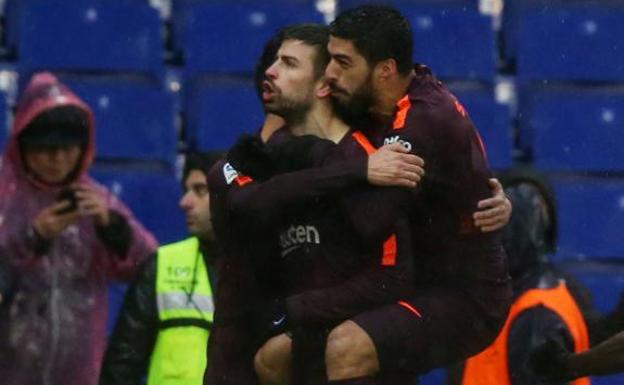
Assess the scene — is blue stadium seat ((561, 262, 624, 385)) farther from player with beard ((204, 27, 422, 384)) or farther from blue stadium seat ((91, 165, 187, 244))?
player with beard ((204, 27, 422, 384))

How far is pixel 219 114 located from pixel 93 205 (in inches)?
75.6

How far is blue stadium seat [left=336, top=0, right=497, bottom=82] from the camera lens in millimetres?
9438

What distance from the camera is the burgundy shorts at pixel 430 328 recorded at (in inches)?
218

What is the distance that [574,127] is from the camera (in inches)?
373

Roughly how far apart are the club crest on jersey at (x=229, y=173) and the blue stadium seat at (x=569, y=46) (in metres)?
3.83

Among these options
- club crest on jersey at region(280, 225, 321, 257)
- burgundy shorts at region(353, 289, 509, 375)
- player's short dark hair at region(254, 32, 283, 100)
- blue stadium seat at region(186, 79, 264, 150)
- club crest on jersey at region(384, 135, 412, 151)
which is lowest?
burgundy shorts at region(353, 289, 509, 375)

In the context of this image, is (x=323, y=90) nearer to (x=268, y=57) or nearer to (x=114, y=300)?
(x=268, y=57)

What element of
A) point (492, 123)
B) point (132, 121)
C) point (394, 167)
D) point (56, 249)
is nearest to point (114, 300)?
point (132, 121)

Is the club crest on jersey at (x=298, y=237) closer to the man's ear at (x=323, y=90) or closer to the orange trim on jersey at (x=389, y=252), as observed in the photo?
the orange trim on jersey at (x=389, y=252)

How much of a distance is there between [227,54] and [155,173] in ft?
2.29

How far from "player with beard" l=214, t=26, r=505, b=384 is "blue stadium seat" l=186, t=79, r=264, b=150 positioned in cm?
330

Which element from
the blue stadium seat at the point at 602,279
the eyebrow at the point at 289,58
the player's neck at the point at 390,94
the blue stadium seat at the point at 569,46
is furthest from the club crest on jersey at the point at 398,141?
the blue stadium seat at the point at 569,46

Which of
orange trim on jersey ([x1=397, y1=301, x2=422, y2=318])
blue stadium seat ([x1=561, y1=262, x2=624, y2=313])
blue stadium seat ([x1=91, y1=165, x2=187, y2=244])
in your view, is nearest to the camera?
orange trim on jersey ([x1=397, y1=301, x2=422, y2=318])

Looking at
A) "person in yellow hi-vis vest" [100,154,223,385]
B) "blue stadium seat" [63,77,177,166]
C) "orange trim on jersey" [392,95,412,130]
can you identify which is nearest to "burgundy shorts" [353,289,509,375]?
"orange trim on jersey" [392,95,412,130]
